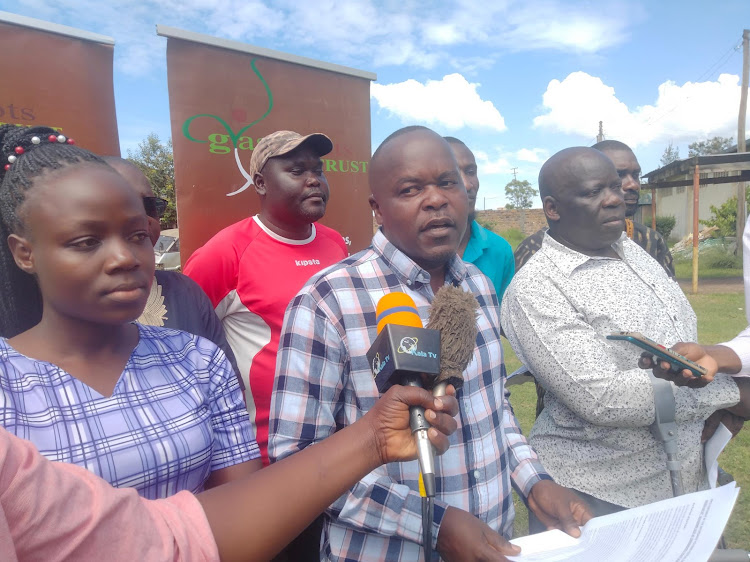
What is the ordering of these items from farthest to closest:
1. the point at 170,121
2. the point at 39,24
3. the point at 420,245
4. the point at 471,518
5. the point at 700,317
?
the point at 700,317
the point at 170,121
the point at 39,24
the point at 420,245
the point at 471,518

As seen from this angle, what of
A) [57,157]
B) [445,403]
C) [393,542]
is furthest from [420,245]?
[57,157]

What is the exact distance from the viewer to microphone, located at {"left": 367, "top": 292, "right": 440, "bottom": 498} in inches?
38.5

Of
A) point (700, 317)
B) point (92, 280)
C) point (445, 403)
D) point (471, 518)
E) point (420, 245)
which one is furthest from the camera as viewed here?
point (700, 317)

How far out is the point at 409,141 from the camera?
1805 mm

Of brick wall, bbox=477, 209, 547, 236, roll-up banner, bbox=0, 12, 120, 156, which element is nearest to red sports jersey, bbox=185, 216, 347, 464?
roll-up banner, bbox=0, 12, 120, 156

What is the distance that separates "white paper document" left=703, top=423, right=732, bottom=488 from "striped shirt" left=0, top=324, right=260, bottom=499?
171 cm

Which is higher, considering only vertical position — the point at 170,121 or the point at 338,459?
the point at 170,121

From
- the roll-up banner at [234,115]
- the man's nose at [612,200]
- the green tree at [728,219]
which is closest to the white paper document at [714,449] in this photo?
the man's nose at [612,200]

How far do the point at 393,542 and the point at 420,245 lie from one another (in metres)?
0.92

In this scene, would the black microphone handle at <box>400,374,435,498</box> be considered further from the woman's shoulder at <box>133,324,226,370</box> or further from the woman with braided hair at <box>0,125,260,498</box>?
the woman's shoulder at <box>133,324,226,370</box>

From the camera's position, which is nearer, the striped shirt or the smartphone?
the striped shirt

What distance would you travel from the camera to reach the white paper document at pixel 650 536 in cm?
124

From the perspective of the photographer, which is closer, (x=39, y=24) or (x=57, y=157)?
(x=57, y=157)

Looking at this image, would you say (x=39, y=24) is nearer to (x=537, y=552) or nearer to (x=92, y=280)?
(x=92, y=280)
